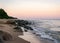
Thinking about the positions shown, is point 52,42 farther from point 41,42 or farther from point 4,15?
point 4,15

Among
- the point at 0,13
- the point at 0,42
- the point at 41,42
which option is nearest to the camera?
the point at 0,42

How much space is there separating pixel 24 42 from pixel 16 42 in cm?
76

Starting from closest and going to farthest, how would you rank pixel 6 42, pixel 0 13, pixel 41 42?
pixel 6 42 < pixel 41 42 < pixel 0 13

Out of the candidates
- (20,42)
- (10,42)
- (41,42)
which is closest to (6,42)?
(10,42)

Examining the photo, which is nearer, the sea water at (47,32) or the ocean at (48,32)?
the ocean at (48,32)

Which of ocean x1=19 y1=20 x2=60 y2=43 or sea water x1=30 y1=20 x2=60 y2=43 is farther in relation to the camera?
sea water x1=30 y1=20 x2=60 y2=43

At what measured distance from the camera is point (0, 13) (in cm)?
8356

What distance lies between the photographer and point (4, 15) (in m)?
86.3

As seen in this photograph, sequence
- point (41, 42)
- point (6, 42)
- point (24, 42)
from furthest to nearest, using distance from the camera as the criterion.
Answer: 1. point (41, 42)
2. point (24, 42)
3. point (6, 42)

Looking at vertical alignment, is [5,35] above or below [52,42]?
above

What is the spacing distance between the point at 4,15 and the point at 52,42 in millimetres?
73590

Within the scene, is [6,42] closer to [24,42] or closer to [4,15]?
[24,42]

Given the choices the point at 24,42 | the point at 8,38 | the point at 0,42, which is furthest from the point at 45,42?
the point at 0,42

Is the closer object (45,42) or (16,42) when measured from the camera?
(16,42)
